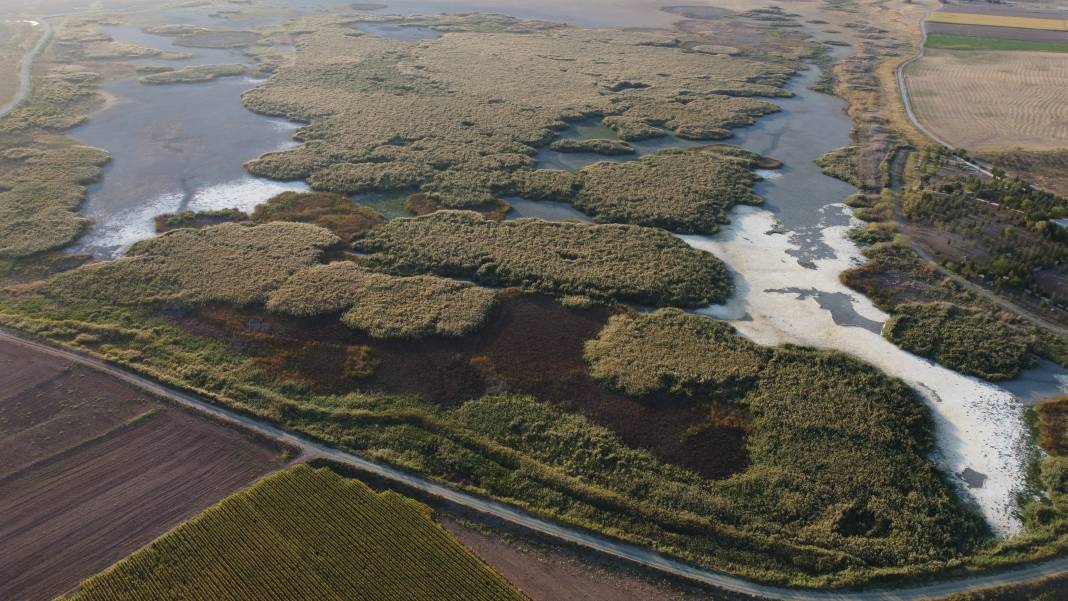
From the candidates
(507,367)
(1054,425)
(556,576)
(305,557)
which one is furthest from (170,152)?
(1054,425)

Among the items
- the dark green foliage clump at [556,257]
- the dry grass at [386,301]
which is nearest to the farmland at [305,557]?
Answer: the dry grass at [386,301]

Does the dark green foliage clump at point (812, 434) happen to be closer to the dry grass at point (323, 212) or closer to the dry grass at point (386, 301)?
the dry grass at point (386, 301)

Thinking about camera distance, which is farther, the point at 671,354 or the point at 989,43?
the point at 989,43

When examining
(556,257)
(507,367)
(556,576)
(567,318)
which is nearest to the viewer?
(556,576)

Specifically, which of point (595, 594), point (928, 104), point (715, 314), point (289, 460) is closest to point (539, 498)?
point (595, 594)

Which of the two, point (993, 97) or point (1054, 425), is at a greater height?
point (993, 97)

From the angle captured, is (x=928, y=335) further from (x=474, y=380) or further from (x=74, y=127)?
(x=74, y=127)

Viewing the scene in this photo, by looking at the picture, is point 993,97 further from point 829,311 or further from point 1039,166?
point 829,311
